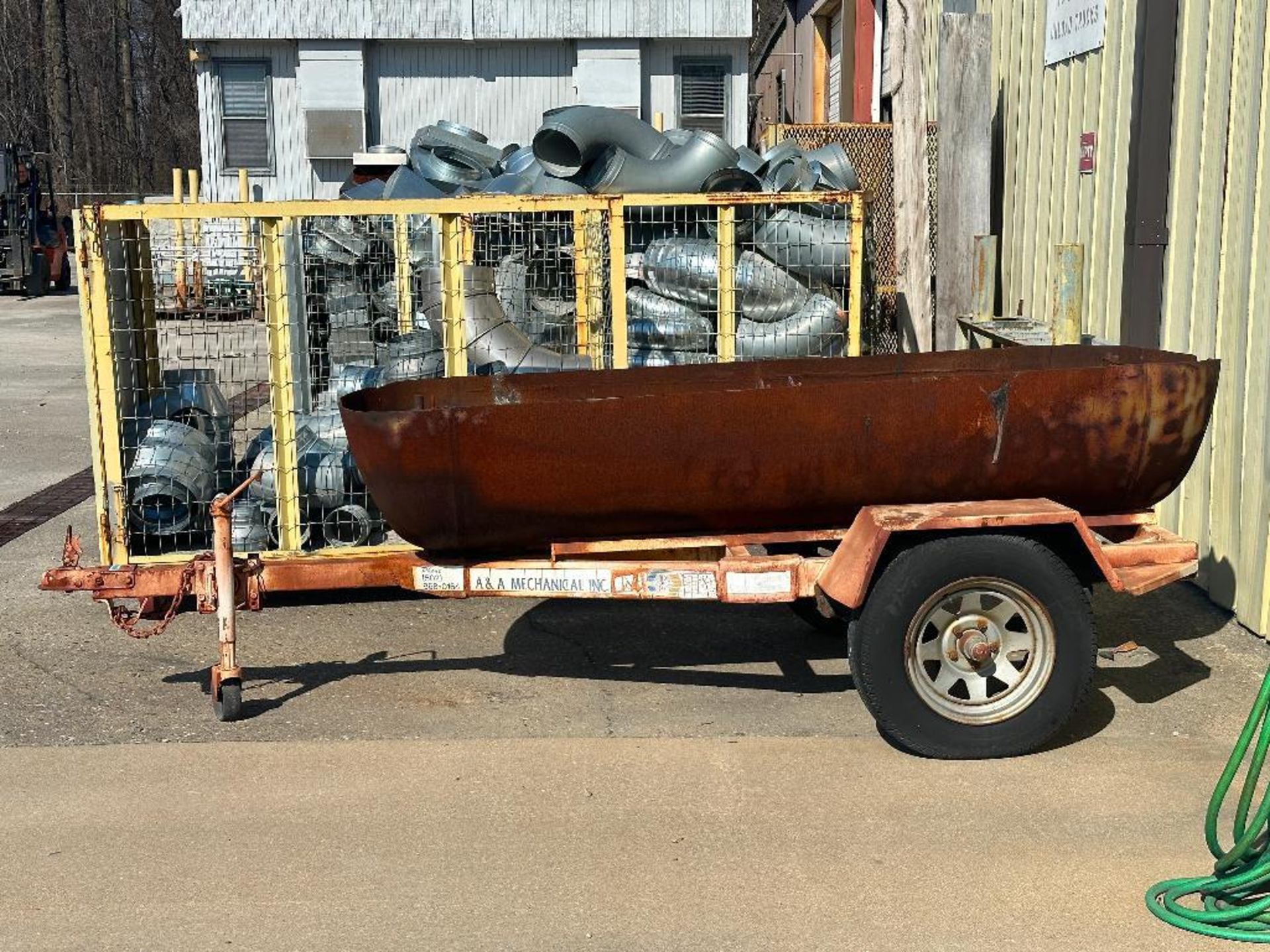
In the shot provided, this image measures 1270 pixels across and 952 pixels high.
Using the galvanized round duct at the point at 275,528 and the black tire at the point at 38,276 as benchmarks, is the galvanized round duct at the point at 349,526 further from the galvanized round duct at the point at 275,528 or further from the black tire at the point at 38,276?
the black tire at the point at 38,276

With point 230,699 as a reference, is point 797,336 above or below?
above

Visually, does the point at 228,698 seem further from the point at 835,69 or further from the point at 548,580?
the point at 835,69

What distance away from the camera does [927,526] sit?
544 cm

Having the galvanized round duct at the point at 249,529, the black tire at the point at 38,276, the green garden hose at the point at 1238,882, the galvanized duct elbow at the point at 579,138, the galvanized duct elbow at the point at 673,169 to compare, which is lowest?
the green garden hose at the point at 1238,882

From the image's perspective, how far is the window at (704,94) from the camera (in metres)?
26.6

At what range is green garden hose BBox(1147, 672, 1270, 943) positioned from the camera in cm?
423

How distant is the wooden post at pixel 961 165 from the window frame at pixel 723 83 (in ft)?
54.2

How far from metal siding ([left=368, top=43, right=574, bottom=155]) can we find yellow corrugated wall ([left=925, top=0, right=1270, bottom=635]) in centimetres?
1786

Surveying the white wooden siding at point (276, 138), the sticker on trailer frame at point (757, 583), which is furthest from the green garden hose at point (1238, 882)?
the white wooden siding at point (276, 138)

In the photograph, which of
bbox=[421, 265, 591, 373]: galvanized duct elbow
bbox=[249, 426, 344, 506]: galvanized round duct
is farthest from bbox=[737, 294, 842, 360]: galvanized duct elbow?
bbox=[249, 426, 344, 506]: galvanized round duct

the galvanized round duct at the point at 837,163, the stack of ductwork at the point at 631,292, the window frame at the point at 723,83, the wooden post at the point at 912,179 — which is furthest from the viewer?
the window frame at the point at 723,83

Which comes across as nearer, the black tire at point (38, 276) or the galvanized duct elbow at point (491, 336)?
the galvanized duct elbow at point (491, 336)

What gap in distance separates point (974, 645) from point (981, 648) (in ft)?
0.08

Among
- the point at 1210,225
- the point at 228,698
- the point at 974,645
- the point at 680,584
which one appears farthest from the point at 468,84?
the point at 974,645
